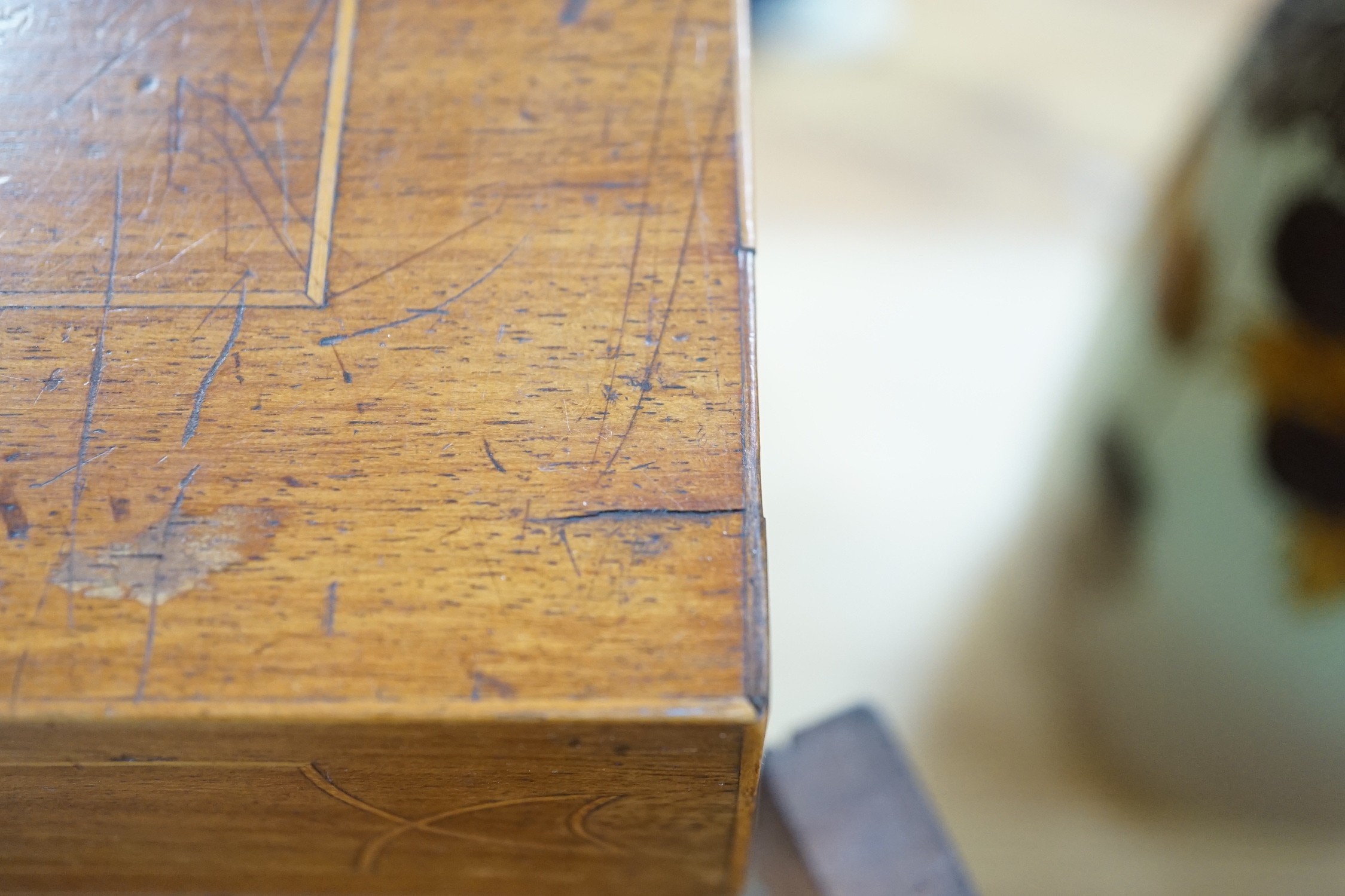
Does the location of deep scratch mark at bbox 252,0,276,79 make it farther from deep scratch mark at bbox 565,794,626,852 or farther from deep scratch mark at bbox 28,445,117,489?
deep scratch mark at bbox 565,794,626,852

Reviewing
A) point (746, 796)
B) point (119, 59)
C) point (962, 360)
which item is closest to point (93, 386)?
point (119, 59)

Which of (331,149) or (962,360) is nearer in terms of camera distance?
(331,149)

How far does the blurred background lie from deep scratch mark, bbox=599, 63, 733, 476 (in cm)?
40

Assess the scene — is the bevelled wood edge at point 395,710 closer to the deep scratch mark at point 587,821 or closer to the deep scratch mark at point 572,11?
the deep scratch mark at point 587,821

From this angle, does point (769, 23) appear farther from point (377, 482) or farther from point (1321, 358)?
point (377, 482)

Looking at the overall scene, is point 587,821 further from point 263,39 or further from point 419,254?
point 263,39

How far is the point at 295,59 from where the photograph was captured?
0.39 meters

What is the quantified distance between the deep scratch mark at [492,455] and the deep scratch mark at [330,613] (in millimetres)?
56

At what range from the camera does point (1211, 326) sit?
58 centimetres

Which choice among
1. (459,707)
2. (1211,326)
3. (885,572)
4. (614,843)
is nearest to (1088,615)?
(885,572)

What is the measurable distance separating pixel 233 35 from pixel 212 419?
159 millimetres

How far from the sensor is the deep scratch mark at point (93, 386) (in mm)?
309

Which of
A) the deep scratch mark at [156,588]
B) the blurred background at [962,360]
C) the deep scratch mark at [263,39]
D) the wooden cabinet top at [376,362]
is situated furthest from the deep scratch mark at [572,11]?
the blurred background at [962,360]

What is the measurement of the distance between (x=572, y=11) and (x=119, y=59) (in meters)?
0.16
